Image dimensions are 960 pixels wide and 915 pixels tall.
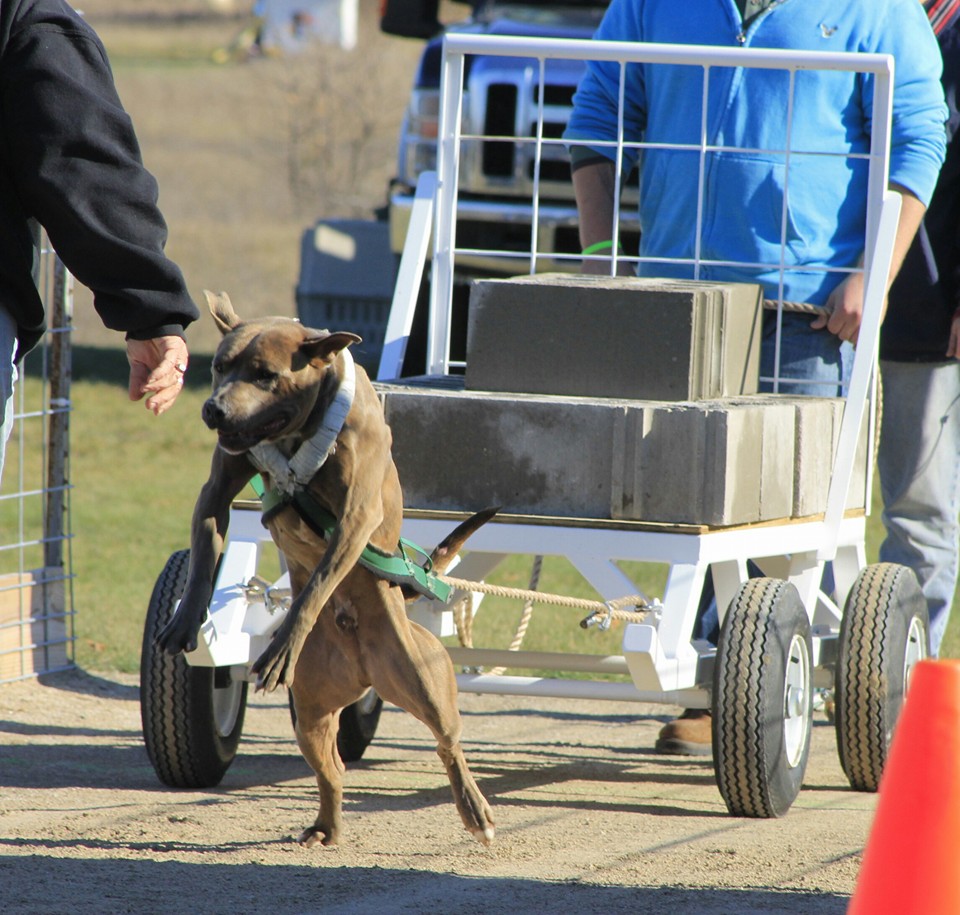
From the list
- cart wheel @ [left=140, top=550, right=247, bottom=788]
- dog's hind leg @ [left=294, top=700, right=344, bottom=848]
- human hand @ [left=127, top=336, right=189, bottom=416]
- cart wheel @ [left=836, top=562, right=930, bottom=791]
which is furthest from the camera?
cart wheel @ [left=836, top=562, right=930, bottom=791]

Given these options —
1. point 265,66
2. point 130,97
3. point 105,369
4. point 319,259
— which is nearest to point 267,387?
point 319,259

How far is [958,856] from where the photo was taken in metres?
2.98

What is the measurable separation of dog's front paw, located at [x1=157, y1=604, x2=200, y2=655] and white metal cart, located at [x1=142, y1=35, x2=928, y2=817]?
709mm

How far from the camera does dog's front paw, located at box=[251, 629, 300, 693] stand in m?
3.61

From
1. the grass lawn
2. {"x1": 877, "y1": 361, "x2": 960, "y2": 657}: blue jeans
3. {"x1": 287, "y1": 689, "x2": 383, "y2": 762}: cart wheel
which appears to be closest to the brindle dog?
{"x1": 287, "y1": 689, "x2": 383, "y2": 762}: cart wheel

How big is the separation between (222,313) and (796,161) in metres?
2.42

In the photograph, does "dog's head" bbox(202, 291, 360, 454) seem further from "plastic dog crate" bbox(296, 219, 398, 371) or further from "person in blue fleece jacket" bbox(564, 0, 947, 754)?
"plastic dog crate" bbox(296, 219, 398, 371)

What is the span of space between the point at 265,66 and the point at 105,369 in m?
18.9

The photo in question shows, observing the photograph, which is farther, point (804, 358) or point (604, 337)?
point (804, 358)

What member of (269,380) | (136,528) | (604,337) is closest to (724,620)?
(604,337)

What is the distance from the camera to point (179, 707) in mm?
4773

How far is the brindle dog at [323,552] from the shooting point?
364cm

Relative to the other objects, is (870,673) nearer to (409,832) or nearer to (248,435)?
(409,832)

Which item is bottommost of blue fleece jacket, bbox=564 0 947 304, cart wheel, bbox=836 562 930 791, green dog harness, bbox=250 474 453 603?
cart wheel, bbox=836 562 930 791
